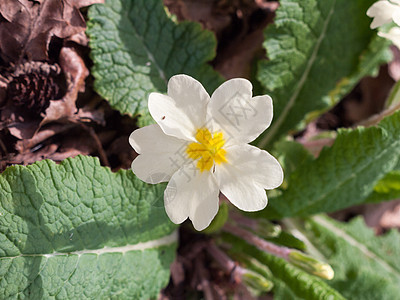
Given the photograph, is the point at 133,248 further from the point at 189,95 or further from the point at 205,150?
the point at 189,95

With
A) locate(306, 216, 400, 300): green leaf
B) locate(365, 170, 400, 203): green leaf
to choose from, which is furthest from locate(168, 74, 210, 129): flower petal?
locate(306, 216, 400, 300): green leaf

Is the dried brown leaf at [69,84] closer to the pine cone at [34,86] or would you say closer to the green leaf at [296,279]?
the pine cone at [34,86]

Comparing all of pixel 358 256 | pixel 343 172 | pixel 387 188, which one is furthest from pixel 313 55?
pixel 358 256

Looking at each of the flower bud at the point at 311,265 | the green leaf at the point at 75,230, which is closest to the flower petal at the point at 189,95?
the green leaf at the point at 75,230

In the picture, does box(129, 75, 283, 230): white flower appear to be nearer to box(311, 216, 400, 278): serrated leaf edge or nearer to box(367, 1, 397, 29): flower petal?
box(367, 1, 397, 29): flower petal

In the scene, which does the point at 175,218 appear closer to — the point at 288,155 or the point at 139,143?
the point at 139,143
